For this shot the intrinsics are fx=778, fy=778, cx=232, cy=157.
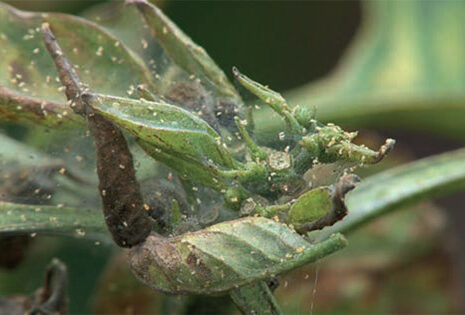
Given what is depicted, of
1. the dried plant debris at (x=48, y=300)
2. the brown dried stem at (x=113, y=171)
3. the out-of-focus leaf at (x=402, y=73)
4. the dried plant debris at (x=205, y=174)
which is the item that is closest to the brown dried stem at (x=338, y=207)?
the dried plant debris at (x=205, y=174)

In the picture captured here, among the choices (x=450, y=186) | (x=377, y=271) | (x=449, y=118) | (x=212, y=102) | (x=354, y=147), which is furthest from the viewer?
(x=449, y=118)

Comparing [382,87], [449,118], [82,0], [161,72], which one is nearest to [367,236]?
[449,118]

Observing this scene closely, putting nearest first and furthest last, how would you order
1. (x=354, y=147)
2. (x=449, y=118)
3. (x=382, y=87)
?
(x=354, y=147), (x=449, y=118), (x=382, y=87)

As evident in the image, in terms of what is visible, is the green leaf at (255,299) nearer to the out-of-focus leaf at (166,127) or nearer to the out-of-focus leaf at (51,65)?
the out-of-focus leaf at (166,127)

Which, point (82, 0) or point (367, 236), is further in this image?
point (82, 0)

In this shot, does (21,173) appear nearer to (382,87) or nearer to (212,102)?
(212,102)
